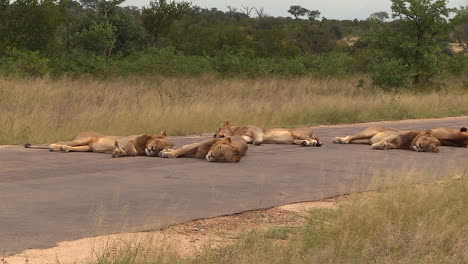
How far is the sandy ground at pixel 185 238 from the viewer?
21.1 ft

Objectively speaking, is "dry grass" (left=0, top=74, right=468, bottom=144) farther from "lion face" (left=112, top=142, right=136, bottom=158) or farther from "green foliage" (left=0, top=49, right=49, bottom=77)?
"lion face" (left=112, top=142, right=136, bottom=158)

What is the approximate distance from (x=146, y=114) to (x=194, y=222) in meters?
10.8

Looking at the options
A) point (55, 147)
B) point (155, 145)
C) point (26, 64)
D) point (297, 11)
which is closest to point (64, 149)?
point (55, 147)

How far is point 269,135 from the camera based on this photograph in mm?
16188

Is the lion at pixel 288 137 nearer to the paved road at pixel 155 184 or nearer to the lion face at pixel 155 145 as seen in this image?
the paved road at pixel 155 184

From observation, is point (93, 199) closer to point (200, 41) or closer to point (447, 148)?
point (447, 148)

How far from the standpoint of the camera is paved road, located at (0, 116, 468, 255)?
25.6 feet

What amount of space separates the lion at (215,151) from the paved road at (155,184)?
0.20m

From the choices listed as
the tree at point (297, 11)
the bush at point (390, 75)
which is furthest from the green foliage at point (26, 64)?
the tree at point (297, 11)

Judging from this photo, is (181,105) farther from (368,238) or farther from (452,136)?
(368,238)

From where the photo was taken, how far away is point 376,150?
1539 cm

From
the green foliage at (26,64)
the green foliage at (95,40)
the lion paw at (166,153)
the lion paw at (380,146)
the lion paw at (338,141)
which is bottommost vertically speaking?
the lion paw at (338,141)

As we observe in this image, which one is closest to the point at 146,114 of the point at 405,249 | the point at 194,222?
the point at 194,222

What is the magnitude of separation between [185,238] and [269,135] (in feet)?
28.8
